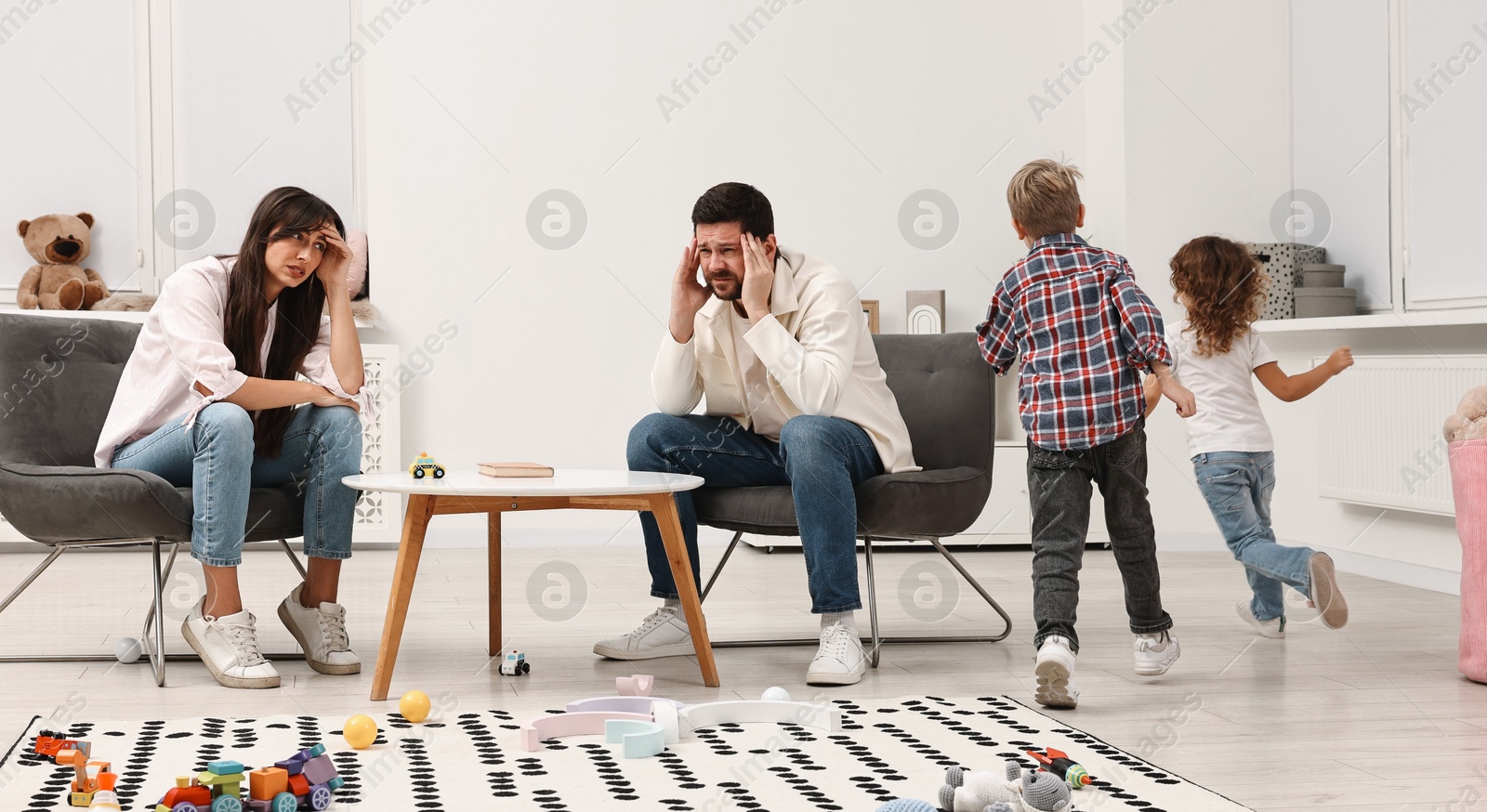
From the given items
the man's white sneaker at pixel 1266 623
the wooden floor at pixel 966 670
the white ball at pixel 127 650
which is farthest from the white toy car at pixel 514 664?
the man's white sneaker at pixel 1266 623

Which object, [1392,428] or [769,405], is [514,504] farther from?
[1392,428]

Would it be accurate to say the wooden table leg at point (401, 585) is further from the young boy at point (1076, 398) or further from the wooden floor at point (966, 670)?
the young boy at point (1076, 398)

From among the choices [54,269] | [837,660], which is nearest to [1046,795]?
[837,660]

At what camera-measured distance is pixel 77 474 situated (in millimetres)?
2236

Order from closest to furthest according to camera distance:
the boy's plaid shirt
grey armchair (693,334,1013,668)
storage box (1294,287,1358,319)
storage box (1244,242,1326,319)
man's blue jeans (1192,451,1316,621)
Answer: the boy's plaid shirt
grey armchair (693,334,1013,668)
man's blue jeans (1192,451,1316,621)
storage box (1294,287,1358,319)
storage box (1244,242,1326,319)

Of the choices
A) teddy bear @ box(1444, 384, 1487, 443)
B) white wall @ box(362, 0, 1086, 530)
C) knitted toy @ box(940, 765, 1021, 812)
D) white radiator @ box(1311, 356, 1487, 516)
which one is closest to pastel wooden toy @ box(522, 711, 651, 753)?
knitted toy @ box(940, 765, 1021, 812)

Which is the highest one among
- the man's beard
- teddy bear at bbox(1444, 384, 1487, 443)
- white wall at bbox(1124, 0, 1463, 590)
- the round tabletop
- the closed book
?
white wall at bbox(1124, 0, 1463, 590)

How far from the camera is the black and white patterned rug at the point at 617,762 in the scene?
152 cm

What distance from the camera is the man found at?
229 centimetres

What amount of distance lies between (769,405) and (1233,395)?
41.5 inches

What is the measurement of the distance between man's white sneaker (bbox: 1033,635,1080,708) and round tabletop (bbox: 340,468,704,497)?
65cm

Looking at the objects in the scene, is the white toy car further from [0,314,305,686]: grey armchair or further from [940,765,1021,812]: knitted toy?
[940,765,1021,812]: knitted toy

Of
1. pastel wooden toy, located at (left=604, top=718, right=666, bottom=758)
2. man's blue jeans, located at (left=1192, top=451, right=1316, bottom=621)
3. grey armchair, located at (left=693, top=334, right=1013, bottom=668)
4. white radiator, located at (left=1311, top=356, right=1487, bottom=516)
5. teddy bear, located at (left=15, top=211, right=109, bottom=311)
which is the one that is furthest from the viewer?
teddy bear, located at (left=15, top=211, right=109, bottom=311)

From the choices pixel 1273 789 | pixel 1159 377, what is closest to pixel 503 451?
pixel 1159 377
